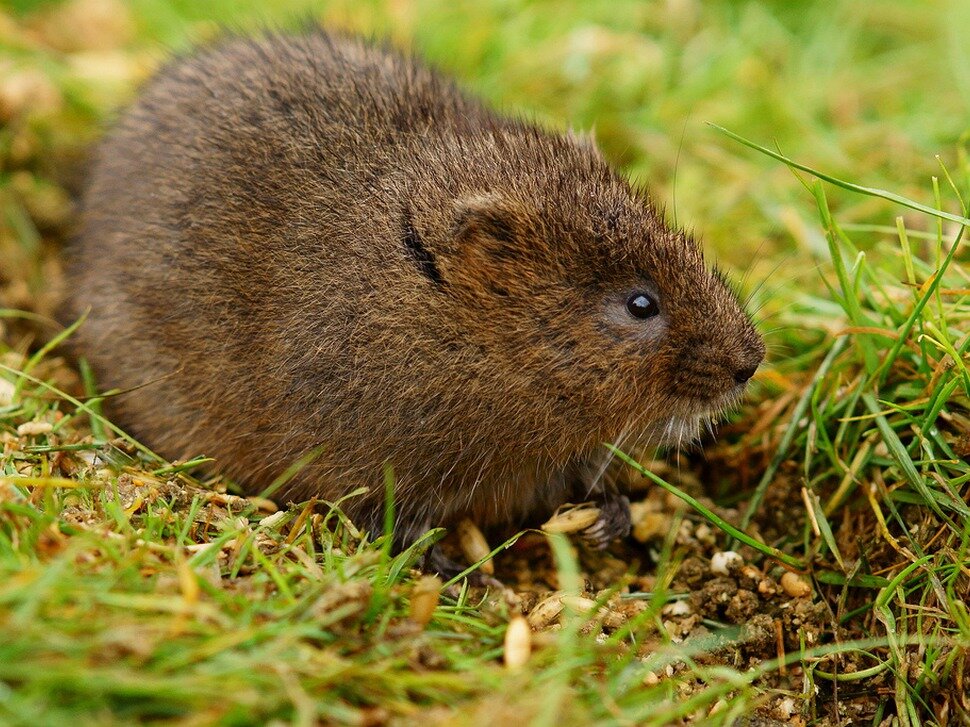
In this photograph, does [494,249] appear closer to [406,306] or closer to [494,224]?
[494,224]

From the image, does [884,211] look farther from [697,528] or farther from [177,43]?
[177,43]

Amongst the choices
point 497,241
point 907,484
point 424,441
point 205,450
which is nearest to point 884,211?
point 907,484

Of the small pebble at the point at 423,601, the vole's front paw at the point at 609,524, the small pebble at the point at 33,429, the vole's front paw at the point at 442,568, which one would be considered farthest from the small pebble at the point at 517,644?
the small pebble at the point at 33,429

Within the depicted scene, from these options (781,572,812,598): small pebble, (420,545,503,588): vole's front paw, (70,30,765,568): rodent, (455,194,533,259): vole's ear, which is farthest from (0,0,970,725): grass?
(455,194,533,259): vole's ear

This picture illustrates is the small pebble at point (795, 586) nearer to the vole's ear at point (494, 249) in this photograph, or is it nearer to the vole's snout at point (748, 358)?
the vole's snout at point (748, 358)

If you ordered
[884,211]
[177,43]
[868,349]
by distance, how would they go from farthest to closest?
[177,43]
[884,211]
[868,349]

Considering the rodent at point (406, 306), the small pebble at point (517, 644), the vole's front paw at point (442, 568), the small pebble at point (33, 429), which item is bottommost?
the vole's front paw at point (442, 568)
